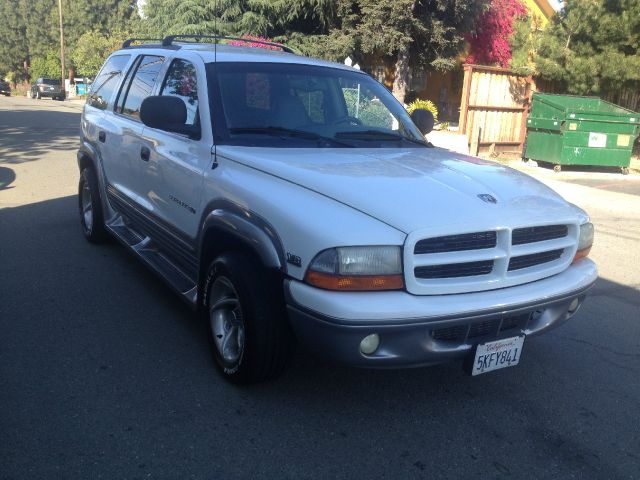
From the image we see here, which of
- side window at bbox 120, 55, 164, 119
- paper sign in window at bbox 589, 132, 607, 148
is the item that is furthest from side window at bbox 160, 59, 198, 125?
paper sign in window at bbox 589, 132, 607, 148

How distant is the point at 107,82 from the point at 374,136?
2999 mm

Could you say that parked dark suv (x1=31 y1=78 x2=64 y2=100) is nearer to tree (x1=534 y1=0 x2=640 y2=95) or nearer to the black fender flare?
tree (x1=534 y1=0 x2=640 y2=95)

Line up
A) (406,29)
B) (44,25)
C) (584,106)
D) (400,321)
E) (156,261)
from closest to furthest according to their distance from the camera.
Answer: (400,321)
(156,261)
(584,106)
(406,29)
(44,25)

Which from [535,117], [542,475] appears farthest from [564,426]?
[535,117]

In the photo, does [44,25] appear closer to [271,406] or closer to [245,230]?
[245,230]

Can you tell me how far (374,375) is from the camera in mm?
3764

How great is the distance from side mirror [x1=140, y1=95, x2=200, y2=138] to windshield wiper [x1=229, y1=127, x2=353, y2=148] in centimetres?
28

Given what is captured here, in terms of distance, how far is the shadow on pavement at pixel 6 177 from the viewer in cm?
954

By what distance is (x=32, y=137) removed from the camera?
56.2ft

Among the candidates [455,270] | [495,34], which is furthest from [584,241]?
[495,34]

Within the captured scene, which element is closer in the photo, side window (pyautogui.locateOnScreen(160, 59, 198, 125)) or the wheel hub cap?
the wheel hub cap

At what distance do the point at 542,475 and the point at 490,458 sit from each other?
Answer: 9.5 inches

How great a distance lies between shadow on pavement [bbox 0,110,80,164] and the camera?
1351 cm

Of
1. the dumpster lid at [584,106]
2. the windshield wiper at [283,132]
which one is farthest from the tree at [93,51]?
the windshield wiper at [283,132]
